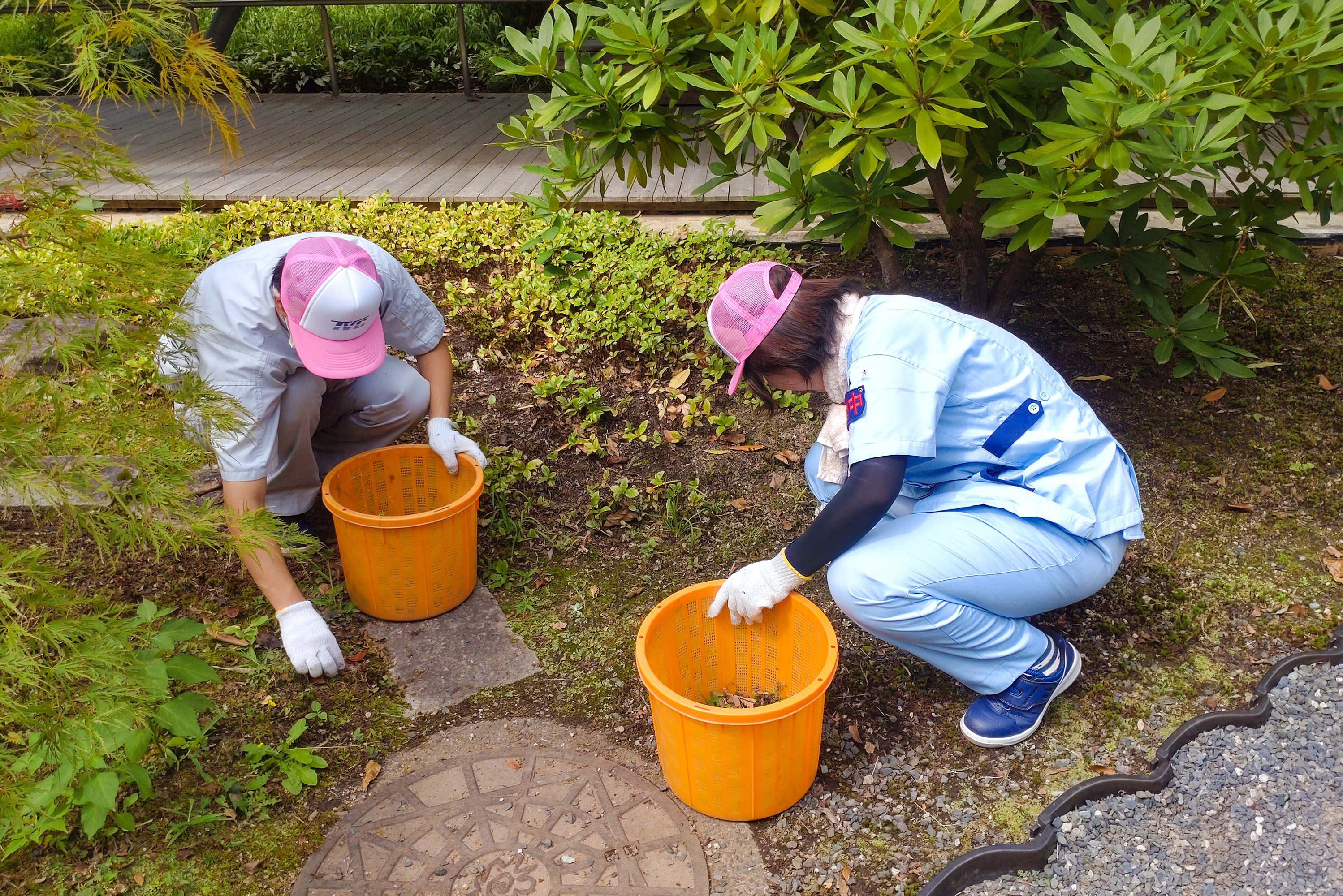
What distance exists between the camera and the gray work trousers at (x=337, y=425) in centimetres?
270

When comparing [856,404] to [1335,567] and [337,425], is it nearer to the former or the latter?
[1335,567]

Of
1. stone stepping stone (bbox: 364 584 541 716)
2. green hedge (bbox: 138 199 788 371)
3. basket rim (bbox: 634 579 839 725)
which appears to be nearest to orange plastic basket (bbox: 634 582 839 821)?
basket rim (bbox: 634 579 839 725)

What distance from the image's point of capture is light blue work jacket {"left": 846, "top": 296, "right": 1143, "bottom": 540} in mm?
1923

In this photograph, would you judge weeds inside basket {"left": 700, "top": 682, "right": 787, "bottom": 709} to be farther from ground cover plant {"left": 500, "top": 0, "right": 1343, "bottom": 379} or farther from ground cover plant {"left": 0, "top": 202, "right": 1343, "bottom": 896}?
ground cover plant {"left": 500, "top": 0, "right": 1343, "bottom": 379}

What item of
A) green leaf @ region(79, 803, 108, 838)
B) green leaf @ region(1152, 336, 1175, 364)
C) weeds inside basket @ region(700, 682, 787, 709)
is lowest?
weeds inside basket @ region(700, 682, 787, 709)

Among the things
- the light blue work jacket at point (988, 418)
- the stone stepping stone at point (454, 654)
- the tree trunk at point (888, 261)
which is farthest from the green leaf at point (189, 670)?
the tree trunk at point (888, 261)

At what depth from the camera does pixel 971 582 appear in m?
2.02

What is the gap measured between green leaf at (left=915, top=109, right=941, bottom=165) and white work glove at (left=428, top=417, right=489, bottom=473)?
139 centimetres

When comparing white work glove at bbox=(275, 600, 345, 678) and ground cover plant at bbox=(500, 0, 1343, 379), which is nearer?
ground cover plant at bbox=(500, 0, 1343, 379)

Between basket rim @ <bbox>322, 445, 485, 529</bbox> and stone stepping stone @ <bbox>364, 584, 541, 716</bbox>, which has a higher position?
basket rim @ <bbox>322, 445, 485, 529</bbox>

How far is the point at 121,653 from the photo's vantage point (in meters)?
1.83

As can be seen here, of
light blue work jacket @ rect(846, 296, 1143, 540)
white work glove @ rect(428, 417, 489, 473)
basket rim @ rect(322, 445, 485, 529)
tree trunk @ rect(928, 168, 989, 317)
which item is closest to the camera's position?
light blue work jacket @ rect(846, 296, 1143, 540)

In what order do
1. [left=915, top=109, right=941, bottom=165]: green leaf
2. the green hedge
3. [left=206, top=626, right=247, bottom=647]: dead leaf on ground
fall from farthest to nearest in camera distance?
1. the green hedge
2. [left=206, top=626, right=247, bottom=647]: dead leaf on ground
3. [left=915, top=109, right=941, bottom=165]: green leaf

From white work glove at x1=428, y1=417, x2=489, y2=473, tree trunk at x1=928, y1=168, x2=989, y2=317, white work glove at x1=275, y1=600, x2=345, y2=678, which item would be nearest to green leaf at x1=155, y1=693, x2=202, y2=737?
white work glove at x1=275, y1=600, x2=345, y2=678
